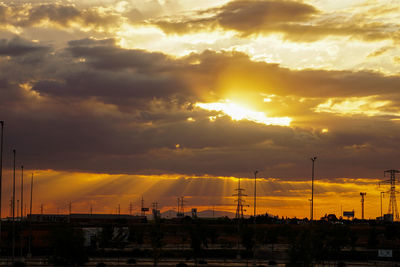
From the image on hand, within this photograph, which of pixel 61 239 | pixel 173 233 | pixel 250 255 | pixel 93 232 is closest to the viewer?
pixel 61 239

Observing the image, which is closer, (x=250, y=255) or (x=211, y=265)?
(x=211, y=265)

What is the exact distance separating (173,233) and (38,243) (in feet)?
192

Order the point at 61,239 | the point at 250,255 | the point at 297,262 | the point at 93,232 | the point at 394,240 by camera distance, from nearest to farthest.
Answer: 1. the point at 297,262
2. the point at 61,239
3. the point at 250,255
4. the point at 93,232
5. the point at 394,240

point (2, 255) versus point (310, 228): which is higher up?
point (310, 228)

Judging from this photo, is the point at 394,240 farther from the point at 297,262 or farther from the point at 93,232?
the point at 297,262

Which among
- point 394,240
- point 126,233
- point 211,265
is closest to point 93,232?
point 126,233

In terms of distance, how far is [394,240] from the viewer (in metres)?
160

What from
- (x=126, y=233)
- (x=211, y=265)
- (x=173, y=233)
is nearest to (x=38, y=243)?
(x=126, y=233)

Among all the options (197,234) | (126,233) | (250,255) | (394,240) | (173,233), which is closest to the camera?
(197,234)

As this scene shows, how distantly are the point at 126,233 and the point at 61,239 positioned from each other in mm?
56787

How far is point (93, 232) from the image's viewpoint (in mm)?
119562

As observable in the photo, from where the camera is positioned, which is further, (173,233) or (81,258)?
(173,233)

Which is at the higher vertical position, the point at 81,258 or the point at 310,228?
the point at 310,228

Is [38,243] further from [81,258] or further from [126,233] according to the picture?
[81,258]
